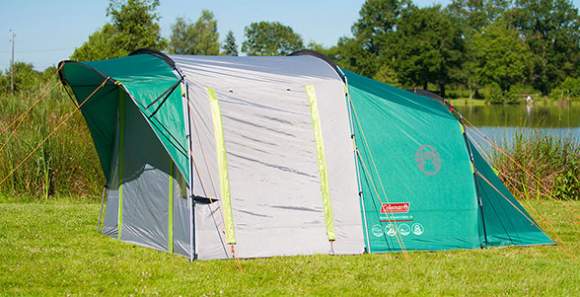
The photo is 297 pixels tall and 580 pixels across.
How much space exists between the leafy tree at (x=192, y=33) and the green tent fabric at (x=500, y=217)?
173 ft

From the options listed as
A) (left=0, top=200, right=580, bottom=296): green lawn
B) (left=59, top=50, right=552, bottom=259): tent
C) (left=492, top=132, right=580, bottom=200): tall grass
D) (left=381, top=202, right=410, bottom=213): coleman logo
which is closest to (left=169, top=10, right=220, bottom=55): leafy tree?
(left=492, top=132, right=580, bottom=200): tall grass

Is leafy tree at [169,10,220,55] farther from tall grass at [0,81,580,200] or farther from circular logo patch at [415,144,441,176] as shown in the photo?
circular logo patch at [415,144,441,176]

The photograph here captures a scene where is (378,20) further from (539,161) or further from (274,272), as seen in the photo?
(274,272)

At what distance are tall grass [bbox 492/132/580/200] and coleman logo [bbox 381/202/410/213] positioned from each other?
5.11 metres

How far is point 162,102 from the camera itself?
6.59 m

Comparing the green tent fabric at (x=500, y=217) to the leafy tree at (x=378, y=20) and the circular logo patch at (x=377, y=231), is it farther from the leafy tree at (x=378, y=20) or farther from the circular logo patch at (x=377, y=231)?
the leafy tree at (x=378, y=20)

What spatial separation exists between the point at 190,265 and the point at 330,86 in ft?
6.99

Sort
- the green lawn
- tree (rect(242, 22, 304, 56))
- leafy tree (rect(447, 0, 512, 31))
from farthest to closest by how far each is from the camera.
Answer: tree (rect(242, 22, 304, 56)), leafy tree (rect(447, 0, 512, 31)), the green lawn

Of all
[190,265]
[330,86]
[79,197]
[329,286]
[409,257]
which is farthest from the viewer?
[79,197]

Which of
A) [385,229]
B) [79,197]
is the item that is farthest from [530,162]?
[79,197]

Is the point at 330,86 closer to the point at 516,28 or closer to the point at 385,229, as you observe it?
the point at 385,229

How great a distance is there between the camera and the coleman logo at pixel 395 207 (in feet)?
23.0

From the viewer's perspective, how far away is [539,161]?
11930 mm

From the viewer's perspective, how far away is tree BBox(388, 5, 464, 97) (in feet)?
181
